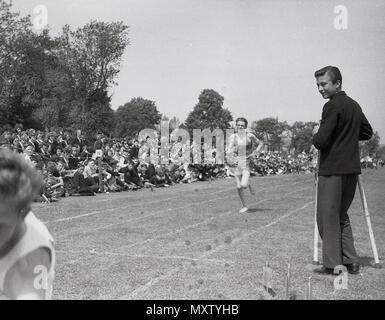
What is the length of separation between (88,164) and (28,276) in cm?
1975

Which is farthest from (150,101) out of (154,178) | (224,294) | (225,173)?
(224,294)

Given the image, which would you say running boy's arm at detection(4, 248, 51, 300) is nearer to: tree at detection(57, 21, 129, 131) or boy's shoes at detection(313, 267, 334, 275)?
boy's shoes at detection(313, 267, 334, 275)

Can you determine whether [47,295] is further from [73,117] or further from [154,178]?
[73,117]

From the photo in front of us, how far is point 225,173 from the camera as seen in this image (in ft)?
128

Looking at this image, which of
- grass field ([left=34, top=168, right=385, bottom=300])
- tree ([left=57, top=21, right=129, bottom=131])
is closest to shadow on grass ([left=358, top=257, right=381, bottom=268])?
grass field ([left=34, top=168, right=385, bottom=300])

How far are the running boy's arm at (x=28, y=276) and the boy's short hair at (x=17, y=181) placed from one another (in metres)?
0.27

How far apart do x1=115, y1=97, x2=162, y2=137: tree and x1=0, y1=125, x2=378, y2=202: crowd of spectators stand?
286ft

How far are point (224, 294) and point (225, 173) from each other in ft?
109

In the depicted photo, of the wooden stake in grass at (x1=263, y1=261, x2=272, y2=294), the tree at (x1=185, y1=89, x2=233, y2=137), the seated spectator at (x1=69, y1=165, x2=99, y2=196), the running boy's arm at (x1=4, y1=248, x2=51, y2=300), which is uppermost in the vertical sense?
the tree at (x1=185, y1=89, x2=233, y2=137)

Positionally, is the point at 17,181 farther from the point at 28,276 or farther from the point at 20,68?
the point at 20,68

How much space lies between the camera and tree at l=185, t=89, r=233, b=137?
8938 cm

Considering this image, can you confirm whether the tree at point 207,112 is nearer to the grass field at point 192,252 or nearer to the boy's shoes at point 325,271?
the grass field at point 192,252

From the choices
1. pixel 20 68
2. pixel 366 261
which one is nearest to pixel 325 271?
pixel 366 261

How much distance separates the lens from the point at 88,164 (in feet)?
71.7
